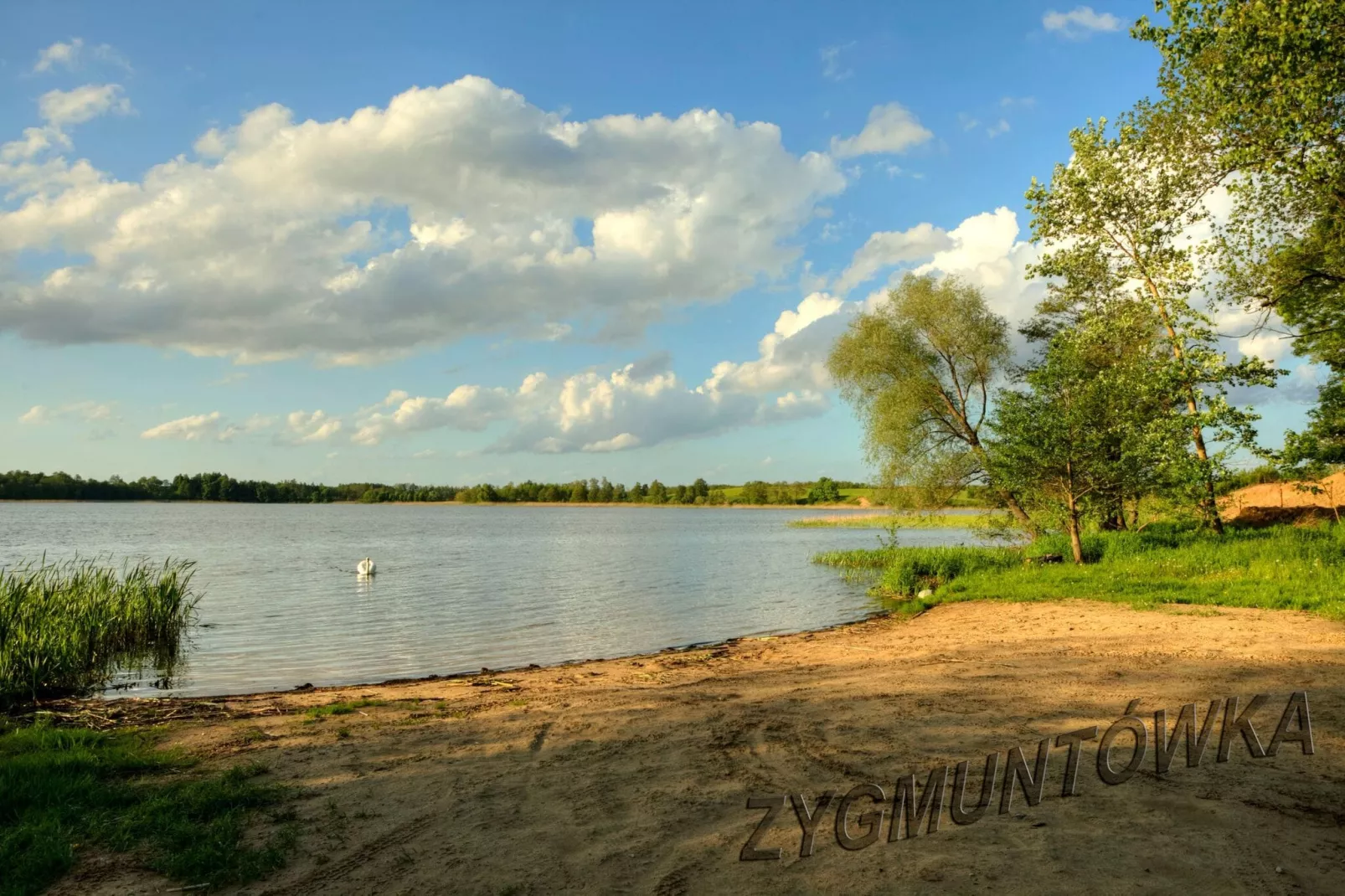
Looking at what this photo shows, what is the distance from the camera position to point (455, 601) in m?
26.5

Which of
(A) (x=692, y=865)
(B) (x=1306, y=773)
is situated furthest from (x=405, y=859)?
(B) (x=1306, y=773)

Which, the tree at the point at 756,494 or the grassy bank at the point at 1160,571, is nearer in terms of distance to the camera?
the grassy bank at the point at 1160,571

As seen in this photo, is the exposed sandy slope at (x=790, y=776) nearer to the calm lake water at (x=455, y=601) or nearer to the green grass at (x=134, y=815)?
the green grass at (x=134, y=815)

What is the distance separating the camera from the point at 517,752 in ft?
27.5

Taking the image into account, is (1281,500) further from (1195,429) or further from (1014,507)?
(1195,429)

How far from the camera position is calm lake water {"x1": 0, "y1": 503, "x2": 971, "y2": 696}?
17.4 meters

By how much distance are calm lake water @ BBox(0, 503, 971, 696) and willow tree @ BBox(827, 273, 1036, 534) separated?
648 cm

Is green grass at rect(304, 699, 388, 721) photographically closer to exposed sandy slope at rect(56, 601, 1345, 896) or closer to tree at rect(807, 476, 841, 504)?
exposed sandy slope at rect(56, 601, 1345, 896)

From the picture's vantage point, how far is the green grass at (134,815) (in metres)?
5.75

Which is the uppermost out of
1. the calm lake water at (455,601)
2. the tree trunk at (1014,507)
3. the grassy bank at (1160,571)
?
the tree trunk at (1014,507)

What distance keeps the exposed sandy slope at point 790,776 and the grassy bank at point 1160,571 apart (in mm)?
3832

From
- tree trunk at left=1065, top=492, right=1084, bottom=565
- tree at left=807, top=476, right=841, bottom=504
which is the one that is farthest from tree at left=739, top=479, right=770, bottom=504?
tree trunk at left=1065, top=492, right=1084, bottom=565

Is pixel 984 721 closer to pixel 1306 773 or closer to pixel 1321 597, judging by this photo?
pixel 1306 773

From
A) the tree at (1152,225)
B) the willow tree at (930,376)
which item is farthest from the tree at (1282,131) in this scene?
the willow tree at (930,376)
